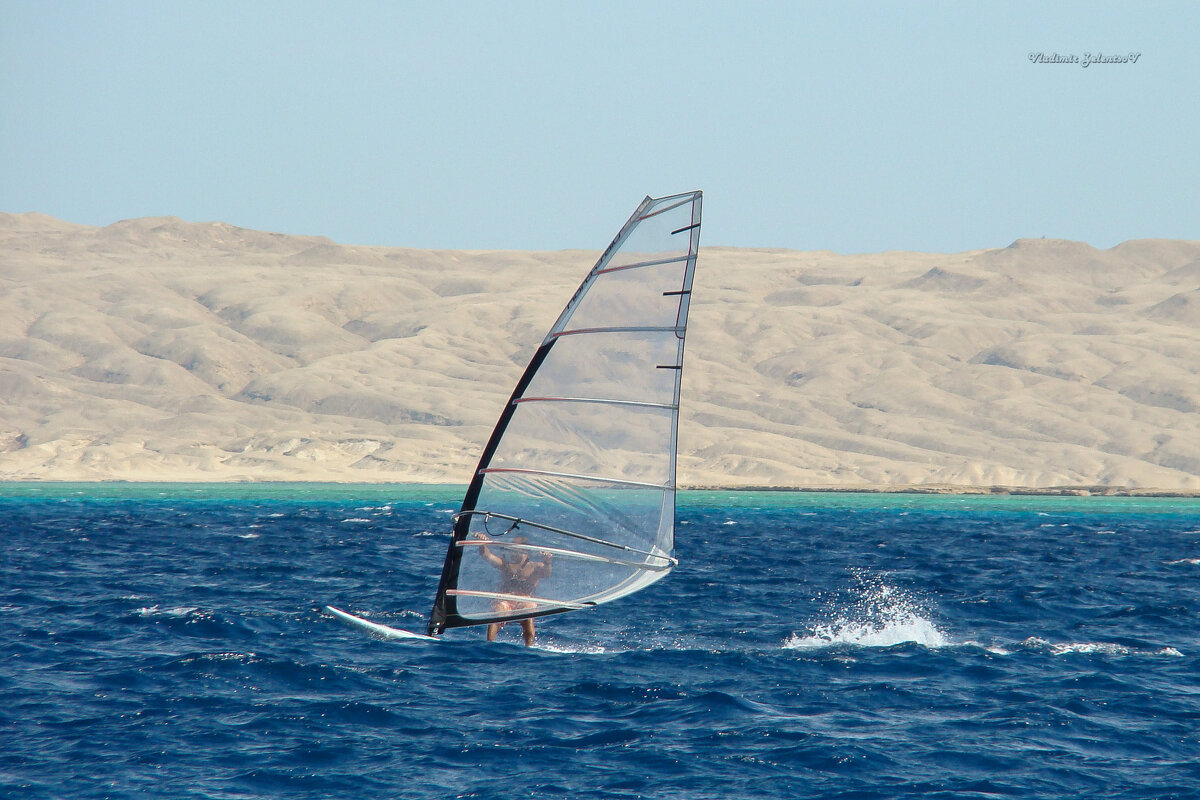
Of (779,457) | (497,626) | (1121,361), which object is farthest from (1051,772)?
(1121,361)

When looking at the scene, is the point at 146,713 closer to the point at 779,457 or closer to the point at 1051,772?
the point at 1051,772

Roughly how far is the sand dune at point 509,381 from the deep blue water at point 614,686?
88490 millimetres

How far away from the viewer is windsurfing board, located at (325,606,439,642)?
1888 centimetres

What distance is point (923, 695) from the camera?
1555cm

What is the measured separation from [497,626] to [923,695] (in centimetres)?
617

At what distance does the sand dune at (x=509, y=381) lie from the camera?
120 m

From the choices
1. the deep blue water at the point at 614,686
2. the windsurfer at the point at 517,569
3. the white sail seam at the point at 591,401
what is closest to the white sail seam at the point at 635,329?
the white sail seam at the point at 591,401

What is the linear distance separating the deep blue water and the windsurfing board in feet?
1.15

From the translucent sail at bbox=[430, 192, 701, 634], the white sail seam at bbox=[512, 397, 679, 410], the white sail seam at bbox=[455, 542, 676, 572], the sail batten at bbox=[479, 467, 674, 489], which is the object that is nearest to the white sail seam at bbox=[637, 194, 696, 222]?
the translucent sail at bbox=[430, 192, 701, 634]

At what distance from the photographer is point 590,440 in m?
16.0

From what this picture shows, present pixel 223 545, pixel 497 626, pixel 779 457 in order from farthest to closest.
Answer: pixel 779 457
pixel 223 545
pixel 497 626

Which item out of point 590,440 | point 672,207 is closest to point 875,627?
point 590,440

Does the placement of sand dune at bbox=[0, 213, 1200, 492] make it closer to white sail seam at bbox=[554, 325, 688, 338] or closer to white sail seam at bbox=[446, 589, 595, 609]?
white sail seam at bbox=[446, 589, 595, 609]

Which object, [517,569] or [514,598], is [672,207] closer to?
[517,569]
